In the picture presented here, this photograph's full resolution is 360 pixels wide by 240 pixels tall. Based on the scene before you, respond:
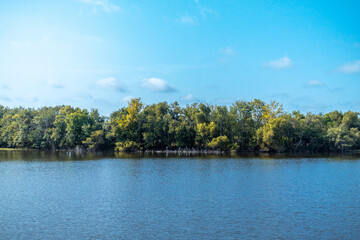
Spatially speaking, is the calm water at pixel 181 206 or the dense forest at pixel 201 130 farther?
the dense forest at pixel 201 130

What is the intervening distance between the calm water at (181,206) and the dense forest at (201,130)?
40.1 metres

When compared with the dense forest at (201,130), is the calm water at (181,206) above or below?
below

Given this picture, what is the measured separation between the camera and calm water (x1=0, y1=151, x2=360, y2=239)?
18531mm

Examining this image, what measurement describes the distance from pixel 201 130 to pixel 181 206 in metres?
55.3

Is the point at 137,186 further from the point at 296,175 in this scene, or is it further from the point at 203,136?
the point at 203,136

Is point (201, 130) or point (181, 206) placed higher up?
point (201, 130)

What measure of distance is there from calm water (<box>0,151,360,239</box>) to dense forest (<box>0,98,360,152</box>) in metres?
40.1

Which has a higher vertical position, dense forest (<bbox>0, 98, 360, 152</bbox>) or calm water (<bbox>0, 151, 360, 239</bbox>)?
dense forest (<bbox>0, 98, 360, 152</bbox>)

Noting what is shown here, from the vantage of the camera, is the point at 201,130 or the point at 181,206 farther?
the point at 201,130

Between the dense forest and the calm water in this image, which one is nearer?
the calm water

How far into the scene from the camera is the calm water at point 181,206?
730 inches

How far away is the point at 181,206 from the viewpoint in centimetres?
2395

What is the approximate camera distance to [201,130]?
259ft

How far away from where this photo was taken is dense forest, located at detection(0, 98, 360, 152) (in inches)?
3071
